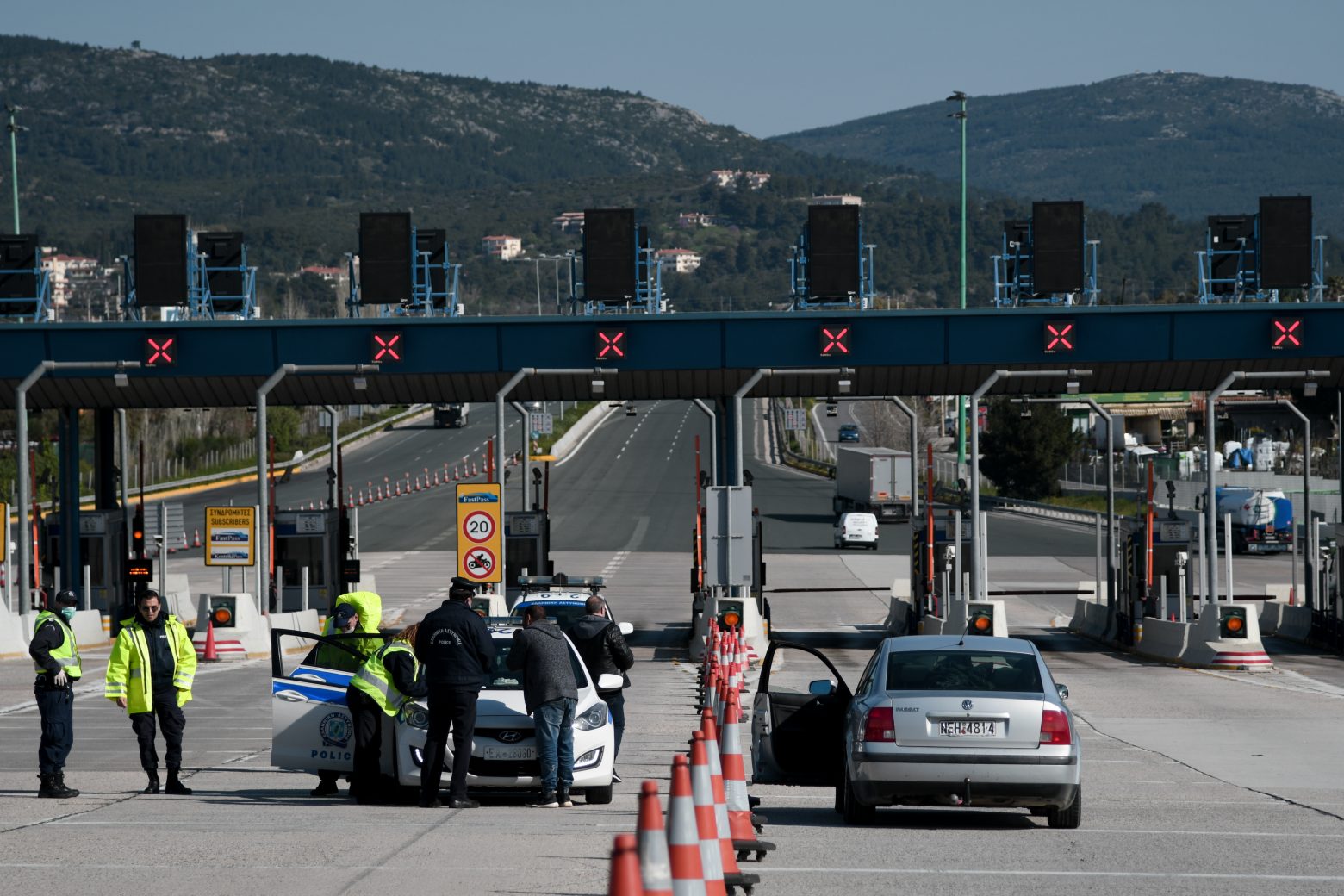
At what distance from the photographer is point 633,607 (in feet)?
165

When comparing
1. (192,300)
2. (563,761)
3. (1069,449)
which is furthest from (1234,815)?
(1069,449)

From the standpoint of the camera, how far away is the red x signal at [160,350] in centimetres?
3444

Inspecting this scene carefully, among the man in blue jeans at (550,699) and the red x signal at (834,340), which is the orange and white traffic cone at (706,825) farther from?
the red x signal at (834,340)

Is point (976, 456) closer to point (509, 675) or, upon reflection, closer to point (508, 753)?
point (509, 675)

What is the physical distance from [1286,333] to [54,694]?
24607mm

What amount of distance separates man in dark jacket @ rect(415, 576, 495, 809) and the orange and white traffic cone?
16.7ft

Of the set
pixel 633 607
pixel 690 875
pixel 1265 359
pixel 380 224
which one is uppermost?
pixel 380 224

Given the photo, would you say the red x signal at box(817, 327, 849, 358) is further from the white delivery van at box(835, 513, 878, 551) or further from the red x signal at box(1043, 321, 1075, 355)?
the white delivery van at box(835, 513, 878, 551)

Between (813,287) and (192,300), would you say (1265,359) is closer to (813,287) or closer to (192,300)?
(813,287)

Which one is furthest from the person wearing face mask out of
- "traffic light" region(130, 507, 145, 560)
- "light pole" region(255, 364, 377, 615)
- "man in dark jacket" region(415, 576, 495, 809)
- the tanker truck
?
the tanker truck

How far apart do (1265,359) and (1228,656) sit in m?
5.89

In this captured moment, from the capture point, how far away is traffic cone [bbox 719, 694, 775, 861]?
1098 cm

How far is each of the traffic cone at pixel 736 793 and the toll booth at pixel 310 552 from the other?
34.0 metres

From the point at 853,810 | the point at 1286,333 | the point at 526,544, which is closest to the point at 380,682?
the point at 853,810
